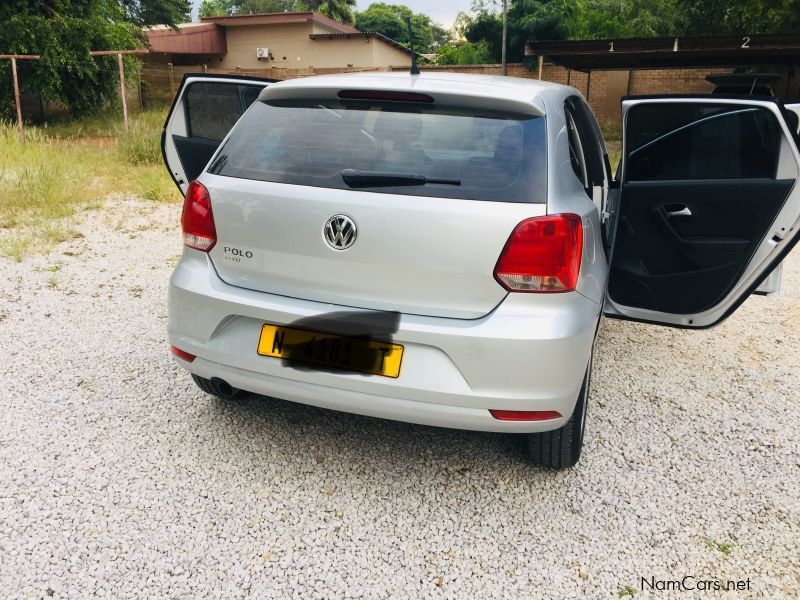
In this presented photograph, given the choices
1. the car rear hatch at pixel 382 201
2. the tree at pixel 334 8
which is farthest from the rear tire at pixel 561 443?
the tree at pixel 334 8

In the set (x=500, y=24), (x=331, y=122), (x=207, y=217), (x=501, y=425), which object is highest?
(x=500, y=24)

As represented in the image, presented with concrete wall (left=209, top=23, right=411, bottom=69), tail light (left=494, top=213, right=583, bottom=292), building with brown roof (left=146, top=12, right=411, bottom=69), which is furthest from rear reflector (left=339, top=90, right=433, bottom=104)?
concrete wall (left=209, top=23, right=411, bottom=69)

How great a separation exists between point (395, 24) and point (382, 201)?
7224 centimetres

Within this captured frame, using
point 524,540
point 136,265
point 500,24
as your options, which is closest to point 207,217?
→ point 524,540

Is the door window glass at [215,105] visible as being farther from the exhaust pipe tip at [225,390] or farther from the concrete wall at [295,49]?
the concrete wall at [295,49]

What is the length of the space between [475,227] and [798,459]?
2053 millimetres

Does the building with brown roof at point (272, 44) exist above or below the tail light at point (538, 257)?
above

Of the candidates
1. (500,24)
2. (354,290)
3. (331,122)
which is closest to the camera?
(354,290)

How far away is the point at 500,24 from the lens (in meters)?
36.6

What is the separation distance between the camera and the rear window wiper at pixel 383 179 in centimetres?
240

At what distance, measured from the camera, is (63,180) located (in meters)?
8.68

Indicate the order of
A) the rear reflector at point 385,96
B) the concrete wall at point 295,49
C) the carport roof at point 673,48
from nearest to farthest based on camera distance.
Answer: the rear reflector at point 385,96 < the carport roof at point 673,48 < the concrete wall at point 295,49

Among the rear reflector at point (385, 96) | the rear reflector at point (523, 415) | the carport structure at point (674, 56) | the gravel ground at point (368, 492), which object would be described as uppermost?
the carport structure at point (674, 56)

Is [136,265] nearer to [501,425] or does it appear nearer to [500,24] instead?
[501,425]
